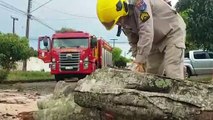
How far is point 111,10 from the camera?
4340 millimetres

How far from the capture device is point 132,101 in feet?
A: 11.2

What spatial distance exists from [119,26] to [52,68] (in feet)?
69.9

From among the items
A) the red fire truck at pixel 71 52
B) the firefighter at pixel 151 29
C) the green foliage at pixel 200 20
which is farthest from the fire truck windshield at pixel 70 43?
the firefighter at pixel 151 29

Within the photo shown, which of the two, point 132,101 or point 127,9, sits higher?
point 127,9

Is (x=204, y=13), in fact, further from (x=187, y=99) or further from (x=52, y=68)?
(x=187, y=99)

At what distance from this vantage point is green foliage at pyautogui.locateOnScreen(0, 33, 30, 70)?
122 ft

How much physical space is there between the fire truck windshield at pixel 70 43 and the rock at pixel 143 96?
21681 mm

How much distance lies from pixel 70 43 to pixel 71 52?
541mm

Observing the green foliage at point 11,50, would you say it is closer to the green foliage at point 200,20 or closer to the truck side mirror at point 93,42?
the truck side mirror at point 93,42

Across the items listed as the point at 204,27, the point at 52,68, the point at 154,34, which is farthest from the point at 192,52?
the point at 154,34

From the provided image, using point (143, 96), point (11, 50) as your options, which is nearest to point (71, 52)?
point (11, 50)

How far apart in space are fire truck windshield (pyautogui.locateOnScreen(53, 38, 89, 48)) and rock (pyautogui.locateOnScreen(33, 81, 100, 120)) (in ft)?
68.8

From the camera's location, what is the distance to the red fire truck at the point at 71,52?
25.2 metres

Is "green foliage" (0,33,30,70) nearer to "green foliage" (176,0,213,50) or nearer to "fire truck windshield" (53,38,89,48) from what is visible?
"fire truck windshield" (53,38,89,48)
